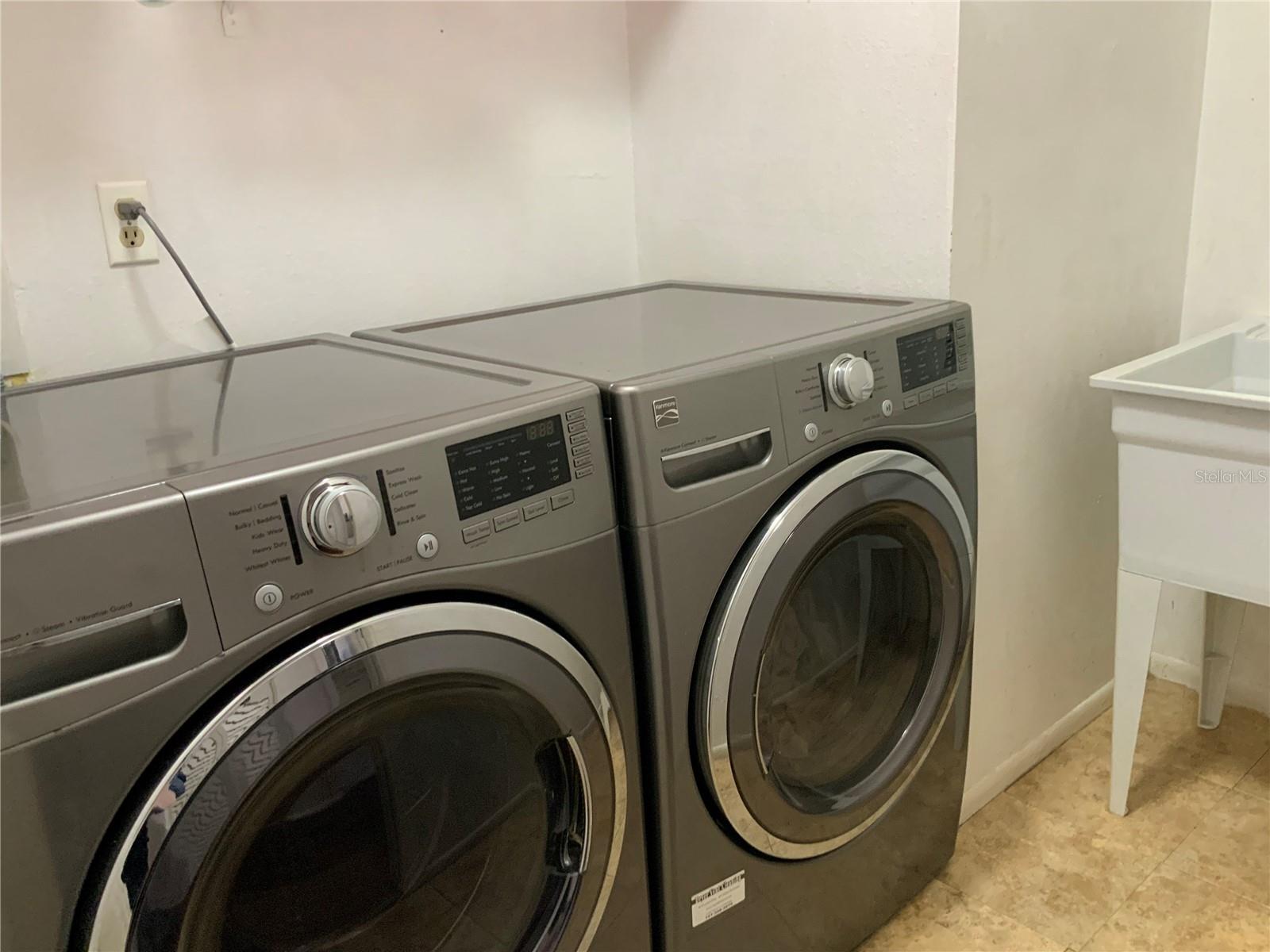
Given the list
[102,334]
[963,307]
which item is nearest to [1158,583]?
[963,307]

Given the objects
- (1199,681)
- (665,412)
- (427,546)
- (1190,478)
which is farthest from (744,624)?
(1199,681)

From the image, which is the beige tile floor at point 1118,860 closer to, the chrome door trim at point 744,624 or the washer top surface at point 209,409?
the chrome door trim at point 744,624

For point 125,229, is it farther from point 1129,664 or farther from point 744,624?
point 1129,664

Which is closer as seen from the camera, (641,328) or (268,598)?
(268,598)

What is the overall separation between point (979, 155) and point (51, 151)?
3.86 ft

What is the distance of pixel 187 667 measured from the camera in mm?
694

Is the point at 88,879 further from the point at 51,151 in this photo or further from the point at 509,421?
the point at 51,151

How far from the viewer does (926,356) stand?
1.22 meters

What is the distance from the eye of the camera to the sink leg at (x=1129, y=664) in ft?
5.03

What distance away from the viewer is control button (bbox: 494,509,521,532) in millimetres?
858

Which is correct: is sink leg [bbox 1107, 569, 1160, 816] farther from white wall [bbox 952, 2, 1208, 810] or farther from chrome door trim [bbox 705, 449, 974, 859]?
chrome door trim [bbox 705, 449, 974, 859]
